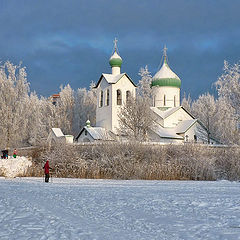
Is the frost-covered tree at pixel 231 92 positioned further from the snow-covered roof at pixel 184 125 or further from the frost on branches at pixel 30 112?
the frost on branches at pixel 30 112

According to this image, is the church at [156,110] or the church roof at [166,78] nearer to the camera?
the church at [156,110]

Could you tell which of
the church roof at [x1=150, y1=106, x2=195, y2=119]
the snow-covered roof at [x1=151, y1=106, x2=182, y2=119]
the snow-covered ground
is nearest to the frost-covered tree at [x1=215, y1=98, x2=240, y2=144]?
the church roof at [x1=150, y1=106, x2=195, y2=119]

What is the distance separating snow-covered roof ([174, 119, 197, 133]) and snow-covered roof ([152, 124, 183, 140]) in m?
0.53

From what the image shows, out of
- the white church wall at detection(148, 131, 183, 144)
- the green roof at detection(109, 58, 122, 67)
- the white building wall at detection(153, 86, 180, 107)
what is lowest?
the white church wall at detection(148, 131, 183, 144)

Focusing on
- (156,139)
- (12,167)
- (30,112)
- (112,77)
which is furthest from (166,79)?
(12,167)

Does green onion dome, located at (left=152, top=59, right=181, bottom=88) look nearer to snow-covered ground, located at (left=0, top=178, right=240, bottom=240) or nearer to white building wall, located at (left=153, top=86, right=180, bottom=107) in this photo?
white building wall, located at (left=153, top=86, right=180, bottom=107)

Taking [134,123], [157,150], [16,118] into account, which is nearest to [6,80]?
[16,118]

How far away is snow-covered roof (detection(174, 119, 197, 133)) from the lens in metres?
37.9

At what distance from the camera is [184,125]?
3884 centimetres

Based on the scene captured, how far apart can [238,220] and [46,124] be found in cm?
4224

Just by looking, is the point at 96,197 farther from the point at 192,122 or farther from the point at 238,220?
the point at 192,122

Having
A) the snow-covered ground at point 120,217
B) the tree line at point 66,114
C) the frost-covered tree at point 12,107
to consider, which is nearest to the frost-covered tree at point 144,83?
Answer: the tree line at point 66,114

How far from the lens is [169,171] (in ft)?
67.3

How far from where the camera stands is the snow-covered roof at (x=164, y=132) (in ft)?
120
